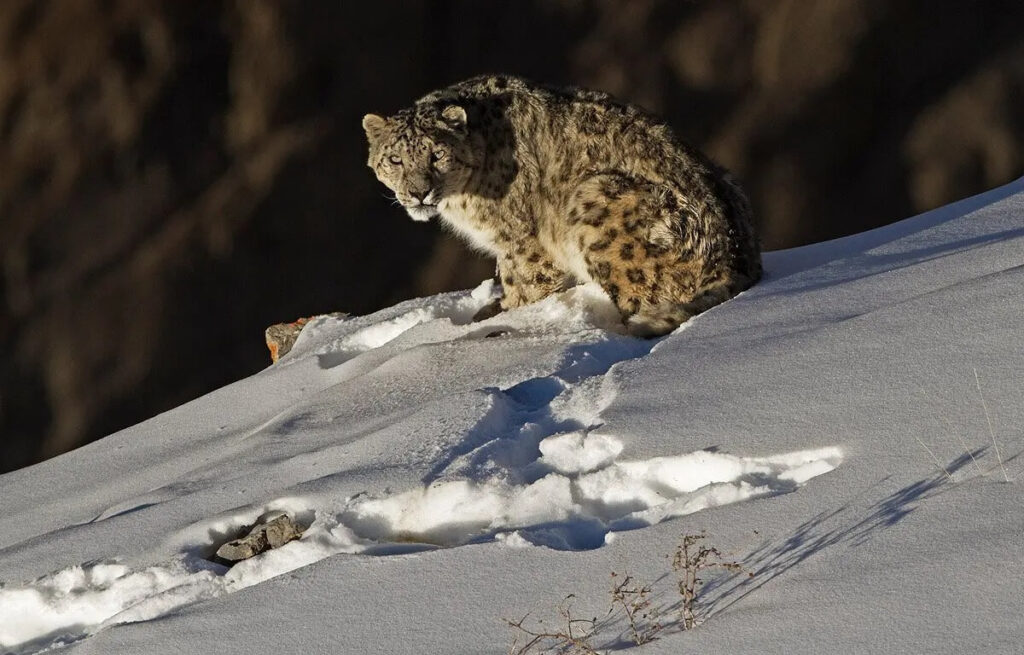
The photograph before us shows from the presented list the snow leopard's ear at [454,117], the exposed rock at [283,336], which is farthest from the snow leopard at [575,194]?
the exposed rock at [283,336]

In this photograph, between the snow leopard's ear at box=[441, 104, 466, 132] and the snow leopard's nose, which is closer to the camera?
the snow leopard's ear at box=[441, 104, 466, 132]

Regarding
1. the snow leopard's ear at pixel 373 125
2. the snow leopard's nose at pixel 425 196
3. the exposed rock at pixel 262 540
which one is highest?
the snow leopard's ear at pixel 373 125

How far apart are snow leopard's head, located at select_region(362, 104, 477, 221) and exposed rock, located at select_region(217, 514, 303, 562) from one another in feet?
7.59

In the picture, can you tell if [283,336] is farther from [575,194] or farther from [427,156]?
[575,194]

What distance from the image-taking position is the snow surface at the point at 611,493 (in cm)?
242

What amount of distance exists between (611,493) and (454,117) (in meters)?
2.65

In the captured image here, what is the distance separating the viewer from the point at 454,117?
543cm

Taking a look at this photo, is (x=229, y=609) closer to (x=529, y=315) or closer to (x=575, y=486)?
(x=575, y=486)

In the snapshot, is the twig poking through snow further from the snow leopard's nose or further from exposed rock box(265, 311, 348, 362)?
exposed rock box(265, 311, 348, 362)

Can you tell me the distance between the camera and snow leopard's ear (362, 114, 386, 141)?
19.1 ft

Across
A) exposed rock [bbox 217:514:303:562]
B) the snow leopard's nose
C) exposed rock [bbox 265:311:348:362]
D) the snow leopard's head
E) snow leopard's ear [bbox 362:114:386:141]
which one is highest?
snow leopard's ear [bbox 362:114:386:141]

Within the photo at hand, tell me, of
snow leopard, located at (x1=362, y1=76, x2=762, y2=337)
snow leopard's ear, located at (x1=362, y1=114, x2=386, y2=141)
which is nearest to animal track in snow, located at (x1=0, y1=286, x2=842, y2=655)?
snow leopard, located at (x1=362, y1=76, x2=762, y2=337)

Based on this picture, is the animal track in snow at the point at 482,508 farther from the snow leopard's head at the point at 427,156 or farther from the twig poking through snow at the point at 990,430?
the snow leopard's head at the point at 427,156

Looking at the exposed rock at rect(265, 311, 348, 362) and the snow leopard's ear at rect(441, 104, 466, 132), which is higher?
the snow leopard's ear at rect(441, 104, 466, 132)
